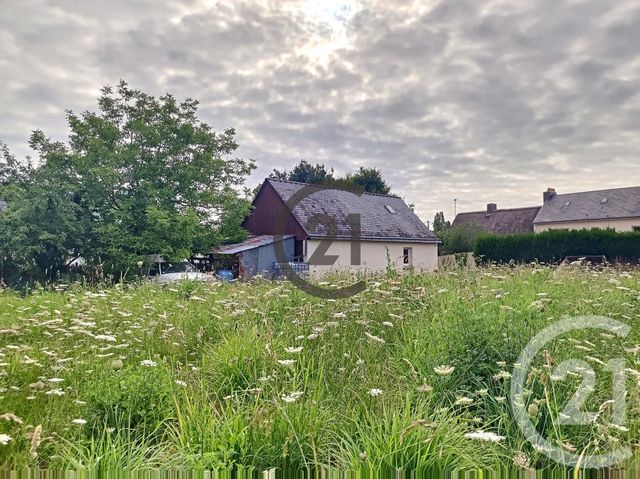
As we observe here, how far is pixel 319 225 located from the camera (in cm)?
Answer: 2175

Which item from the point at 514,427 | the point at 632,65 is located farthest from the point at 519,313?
the point at 632,65

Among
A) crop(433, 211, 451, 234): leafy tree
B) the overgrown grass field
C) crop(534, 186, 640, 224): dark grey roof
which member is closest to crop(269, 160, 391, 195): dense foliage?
crop(433, 211, 451, 234): leafy tree

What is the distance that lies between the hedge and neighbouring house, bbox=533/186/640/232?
12921mm

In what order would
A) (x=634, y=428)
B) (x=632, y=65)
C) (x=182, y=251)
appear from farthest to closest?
(x=182, y=251), (x=632, y=65), (x=634, y=428)

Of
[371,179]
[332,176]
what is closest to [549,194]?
[371,179]

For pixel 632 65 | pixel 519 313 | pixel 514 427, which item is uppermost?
pixel 632 65

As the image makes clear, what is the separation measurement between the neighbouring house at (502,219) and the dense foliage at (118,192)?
2787 centimetres

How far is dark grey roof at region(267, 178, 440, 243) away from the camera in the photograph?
22.3 m

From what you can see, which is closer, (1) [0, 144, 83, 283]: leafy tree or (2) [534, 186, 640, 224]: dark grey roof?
(1) [0, 144, 83, 283]: leafy tree

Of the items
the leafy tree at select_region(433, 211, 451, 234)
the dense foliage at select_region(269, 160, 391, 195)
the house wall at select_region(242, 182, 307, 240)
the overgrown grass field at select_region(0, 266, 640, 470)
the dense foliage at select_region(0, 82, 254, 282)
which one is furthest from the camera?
the leafy tree at select_region(433, 211, 451, 234)

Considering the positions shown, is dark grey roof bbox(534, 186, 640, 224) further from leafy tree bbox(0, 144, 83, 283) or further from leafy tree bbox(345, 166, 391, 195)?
leafy tree bbox(0, 144, 83, 283)

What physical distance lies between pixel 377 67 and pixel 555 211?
115 feet

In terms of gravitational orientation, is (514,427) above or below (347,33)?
below

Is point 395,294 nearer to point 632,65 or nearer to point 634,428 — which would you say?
point 634,428
